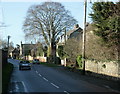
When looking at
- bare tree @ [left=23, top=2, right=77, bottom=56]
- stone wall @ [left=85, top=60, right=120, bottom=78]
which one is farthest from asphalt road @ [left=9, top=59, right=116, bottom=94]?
bare tree @ [left=23, top=2, right=77, bottom=56]

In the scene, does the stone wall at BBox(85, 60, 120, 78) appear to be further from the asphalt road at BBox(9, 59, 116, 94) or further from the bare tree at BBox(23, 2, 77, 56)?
the bare tree at BBox(23, 2, 77, 56)

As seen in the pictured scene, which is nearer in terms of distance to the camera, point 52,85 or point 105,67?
point 52,85

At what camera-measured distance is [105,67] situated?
25.7 metres

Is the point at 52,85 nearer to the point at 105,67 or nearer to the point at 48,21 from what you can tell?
the point at 105,67

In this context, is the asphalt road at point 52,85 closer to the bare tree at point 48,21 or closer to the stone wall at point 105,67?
the stone wall at point 105,67

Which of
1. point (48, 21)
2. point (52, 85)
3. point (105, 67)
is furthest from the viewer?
point (48, 21)

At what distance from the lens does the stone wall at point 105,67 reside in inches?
907

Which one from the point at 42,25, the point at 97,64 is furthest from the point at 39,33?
the point at 97,64

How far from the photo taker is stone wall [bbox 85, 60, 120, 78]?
23.0 meters

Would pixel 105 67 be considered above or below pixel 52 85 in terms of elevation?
above

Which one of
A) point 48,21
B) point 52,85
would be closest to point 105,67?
point 52,85

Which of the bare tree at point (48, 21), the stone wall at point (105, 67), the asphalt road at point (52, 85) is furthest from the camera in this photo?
the bare tree at point (48, 21)

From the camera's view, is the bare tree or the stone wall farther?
the bare tree

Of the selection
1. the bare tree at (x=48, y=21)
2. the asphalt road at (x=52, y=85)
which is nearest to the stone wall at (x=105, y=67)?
the asphalt road at (x=52, y=85)
